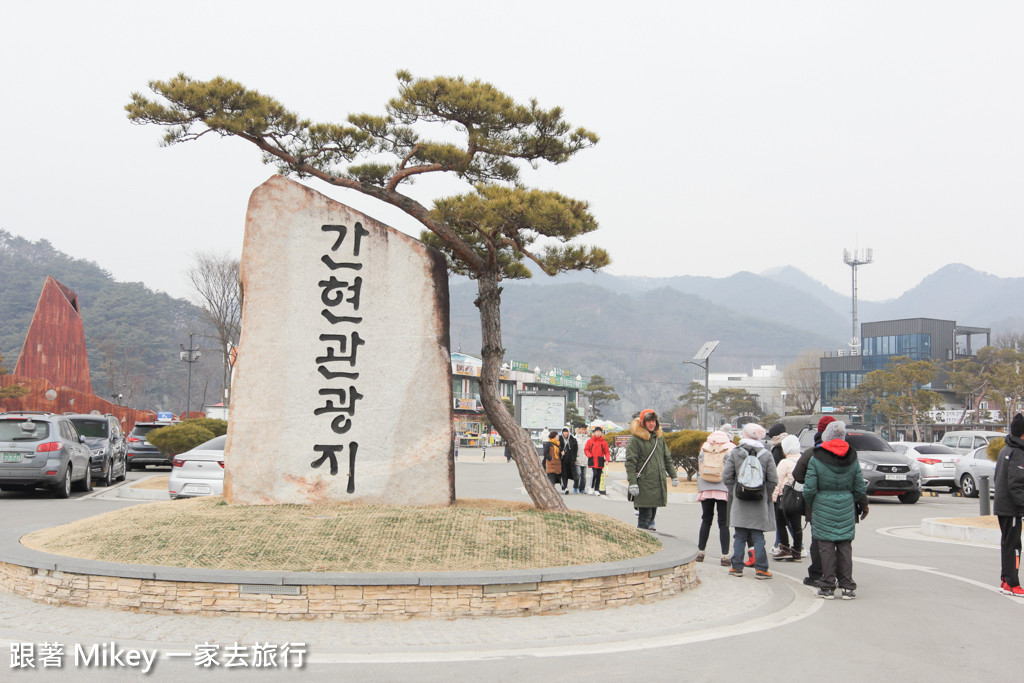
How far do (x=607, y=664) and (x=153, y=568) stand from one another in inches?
151

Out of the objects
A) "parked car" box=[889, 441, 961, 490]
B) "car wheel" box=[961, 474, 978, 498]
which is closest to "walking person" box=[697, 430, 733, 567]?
"car wheel" box=[961, 474, 978, 498]

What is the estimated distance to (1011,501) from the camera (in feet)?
28.7

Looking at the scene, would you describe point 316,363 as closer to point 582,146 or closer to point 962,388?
point 582,146

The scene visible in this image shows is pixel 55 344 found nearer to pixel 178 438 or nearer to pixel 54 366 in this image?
pixel 54 366

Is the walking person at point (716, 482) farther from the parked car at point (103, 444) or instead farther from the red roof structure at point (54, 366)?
the red roof structure at point (54, 366)

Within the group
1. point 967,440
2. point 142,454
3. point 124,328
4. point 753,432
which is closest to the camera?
point 753,432

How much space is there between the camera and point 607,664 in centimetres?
592

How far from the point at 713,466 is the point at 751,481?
0.82 meters

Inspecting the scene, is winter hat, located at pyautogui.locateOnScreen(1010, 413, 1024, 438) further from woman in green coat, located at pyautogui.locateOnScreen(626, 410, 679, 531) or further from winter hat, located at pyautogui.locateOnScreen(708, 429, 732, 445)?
woman in green coat, located at pyautogui.locateOnScreen(626, 410, 679, 531)

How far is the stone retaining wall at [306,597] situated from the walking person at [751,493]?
257 cm

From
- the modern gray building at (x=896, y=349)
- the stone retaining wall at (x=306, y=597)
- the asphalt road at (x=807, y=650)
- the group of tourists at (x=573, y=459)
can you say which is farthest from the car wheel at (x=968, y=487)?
the modern gray building at (x=896, y=349)

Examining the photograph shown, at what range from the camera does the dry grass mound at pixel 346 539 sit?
7602 mm

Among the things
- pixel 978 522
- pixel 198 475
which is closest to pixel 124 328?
pixel 198 475

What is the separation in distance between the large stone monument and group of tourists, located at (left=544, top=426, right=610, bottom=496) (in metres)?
9.86
